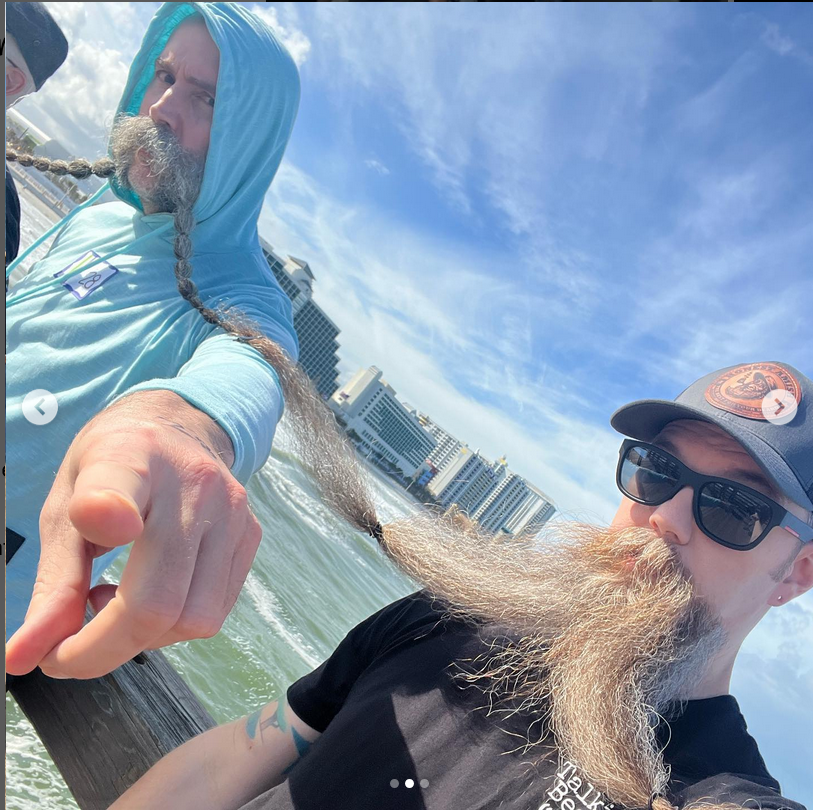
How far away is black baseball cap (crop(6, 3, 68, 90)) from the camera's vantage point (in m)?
1.40

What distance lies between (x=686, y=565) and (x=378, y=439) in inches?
1708

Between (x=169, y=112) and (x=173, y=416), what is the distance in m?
1.05

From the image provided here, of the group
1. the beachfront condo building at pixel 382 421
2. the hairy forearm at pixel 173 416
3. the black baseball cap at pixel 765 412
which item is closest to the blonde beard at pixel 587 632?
the black baseball cap at pixel 765 412

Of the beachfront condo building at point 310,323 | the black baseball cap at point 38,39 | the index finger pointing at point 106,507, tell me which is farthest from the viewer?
the beachfront condo building at point 310,323

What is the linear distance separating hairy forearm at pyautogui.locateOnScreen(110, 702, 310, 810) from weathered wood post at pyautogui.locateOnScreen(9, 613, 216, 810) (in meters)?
0.03

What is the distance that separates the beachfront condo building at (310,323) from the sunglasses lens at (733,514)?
32.1 meters

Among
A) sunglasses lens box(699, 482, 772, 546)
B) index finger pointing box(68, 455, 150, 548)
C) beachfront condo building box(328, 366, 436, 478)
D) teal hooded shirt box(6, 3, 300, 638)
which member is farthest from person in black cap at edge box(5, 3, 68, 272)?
beachfront condo building box(328, 366, 436, 478)

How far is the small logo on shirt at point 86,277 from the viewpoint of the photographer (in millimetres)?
1283

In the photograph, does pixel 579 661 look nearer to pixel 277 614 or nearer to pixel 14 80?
pixel 14 80

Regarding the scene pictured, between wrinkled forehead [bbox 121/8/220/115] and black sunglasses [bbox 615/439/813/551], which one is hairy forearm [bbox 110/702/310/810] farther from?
wrinkled forehead [bbox 121/8/220/115]

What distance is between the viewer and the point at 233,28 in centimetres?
130

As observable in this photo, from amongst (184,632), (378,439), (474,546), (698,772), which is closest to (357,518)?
(474,546)

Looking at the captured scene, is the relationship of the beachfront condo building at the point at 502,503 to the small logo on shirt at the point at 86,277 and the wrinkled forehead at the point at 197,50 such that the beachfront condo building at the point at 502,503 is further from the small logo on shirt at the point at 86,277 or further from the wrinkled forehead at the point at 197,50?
the wrinkled forehead at the point at 197,50

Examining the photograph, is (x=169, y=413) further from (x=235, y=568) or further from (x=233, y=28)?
(x=233, y=28)
